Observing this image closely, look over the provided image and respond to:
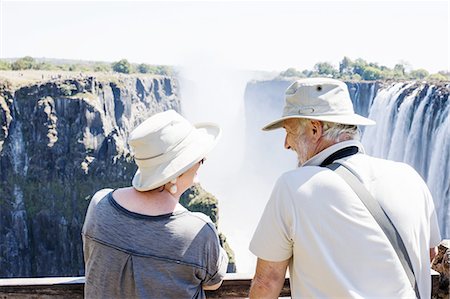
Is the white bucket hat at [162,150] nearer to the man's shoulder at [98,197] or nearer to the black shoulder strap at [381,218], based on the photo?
the man's shoulder at [98,197]

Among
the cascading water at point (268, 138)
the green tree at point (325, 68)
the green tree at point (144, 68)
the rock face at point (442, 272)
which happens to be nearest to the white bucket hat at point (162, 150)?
the rock face at point (442, 272)

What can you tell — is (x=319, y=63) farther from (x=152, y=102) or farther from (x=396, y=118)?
(x=396, y=118)

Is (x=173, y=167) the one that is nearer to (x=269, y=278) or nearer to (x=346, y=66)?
(x=269, y=278)

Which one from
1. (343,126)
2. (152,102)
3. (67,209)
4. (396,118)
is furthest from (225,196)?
(343,126)

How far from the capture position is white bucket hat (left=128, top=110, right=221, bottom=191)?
6.40 ft

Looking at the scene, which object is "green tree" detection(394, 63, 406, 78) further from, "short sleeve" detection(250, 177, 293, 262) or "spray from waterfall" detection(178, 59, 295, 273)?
"short sleeve" detection(250, 177, 293, 262)

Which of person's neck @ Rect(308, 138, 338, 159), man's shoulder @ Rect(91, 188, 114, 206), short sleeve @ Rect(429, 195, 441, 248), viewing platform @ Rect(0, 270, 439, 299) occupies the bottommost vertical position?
viewing platform @ Rect(0, 270, 439, 299)

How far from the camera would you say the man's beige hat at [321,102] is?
79.0 inches

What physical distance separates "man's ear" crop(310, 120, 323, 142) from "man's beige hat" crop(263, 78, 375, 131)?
45mm

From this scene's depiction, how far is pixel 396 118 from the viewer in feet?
76.5

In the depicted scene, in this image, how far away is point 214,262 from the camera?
1979 millimetres

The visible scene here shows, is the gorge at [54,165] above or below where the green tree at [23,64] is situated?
below

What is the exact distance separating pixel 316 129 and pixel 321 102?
4.5 inches

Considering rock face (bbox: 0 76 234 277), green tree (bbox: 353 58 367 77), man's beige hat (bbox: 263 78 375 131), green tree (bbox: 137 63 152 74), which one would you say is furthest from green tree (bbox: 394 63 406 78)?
man's beige hat (bbox: 263 78 375 131)
